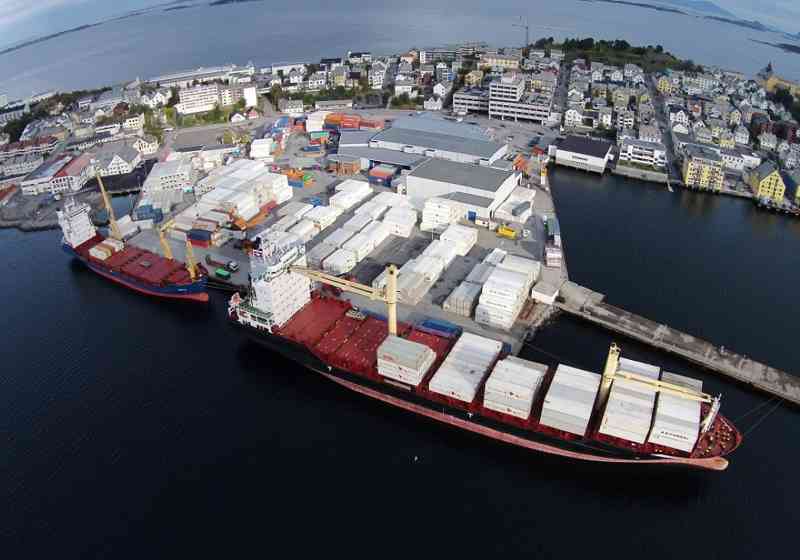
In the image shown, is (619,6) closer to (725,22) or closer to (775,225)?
(725,22)

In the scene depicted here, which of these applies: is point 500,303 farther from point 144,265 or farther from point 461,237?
point 144,265

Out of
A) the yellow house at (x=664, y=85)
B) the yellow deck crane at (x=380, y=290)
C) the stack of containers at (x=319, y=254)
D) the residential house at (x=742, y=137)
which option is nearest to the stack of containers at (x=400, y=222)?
the stack of containers at (x=319, y=254)

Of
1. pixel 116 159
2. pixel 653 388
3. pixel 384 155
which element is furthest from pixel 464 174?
pixel 116 159

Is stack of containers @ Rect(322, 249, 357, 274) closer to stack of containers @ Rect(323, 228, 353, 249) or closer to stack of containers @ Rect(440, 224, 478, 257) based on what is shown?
stack of containers @ Rect(323, 228, 353, 249)

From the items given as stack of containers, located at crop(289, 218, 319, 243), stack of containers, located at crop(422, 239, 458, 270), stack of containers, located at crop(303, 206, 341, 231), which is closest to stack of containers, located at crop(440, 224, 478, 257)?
stack of containers, located at crop(422, 239, 458, 270)

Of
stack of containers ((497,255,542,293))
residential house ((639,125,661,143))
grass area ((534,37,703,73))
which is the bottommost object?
stack of containers ((497,255,542,293))

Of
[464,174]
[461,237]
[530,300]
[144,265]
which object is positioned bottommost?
[530,300]
